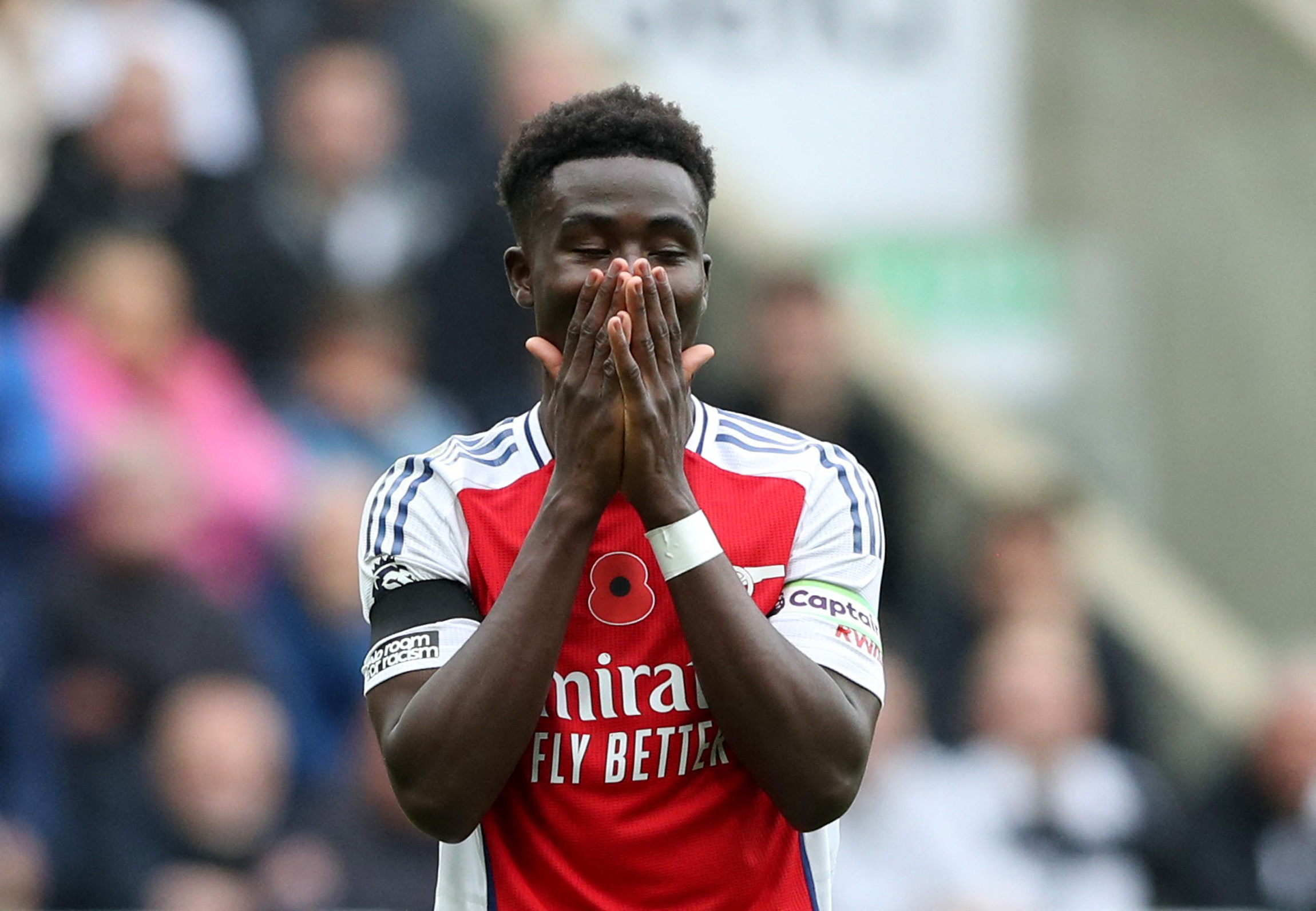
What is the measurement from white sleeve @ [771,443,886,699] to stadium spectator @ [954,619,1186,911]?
387cm

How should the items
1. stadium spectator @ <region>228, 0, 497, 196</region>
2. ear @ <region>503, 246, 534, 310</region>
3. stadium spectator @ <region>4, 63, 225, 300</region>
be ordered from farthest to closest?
1. stadium spectator @ <region>228, 0, 497, 196</region>
2. stadium spectator @ <region>4, 63, 225, 300</region>
3. ear @ <region>503, 246, 534, 310</region>

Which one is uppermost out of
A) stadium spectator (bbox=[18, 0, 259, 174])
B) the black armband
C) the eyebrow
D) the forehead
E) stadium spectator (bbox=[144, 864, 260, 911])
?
stadium spectator (bbox=[18, 0, 259, 174])

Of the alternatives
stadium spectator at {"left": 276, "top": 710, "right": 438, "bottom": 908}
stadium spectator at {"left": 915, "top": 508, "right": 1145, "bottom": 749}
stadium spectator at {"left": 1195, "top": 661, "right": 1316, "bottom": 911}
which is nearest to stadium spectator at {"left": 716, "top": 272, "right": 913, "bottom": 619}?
stadium spectator at {"left": 915, "top": 508, "right": 1145, "bottom": 749}

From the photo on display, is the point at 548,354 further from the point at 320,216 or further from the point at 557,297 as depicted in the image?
the point at 320,216

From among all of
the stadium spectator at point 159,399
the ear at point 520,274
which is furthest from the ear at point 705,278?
the stadium spectator at point 159,399

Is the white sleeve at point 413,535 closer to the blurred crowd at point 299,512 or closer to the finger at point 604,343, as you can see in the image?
the finger at point 604,343

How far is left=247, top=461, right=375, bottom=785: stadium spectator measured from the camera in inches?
277

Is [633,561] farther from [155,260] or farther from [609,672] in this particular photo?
[155,260]

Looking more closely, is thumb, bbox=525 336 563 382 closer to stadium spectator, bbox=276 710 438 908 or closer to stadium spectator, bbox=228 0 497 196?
stadium spectator, bbox=276 710 438 908

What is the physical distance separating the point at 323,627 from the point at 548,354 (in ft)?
14.4

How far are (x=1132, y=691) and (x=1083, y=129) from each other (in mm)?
3127

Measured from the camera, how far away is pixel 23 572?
6867 mm

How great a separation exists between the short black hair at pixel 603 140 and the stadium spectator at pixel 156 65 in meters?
4.91

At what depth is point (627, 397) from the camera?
111 inches
